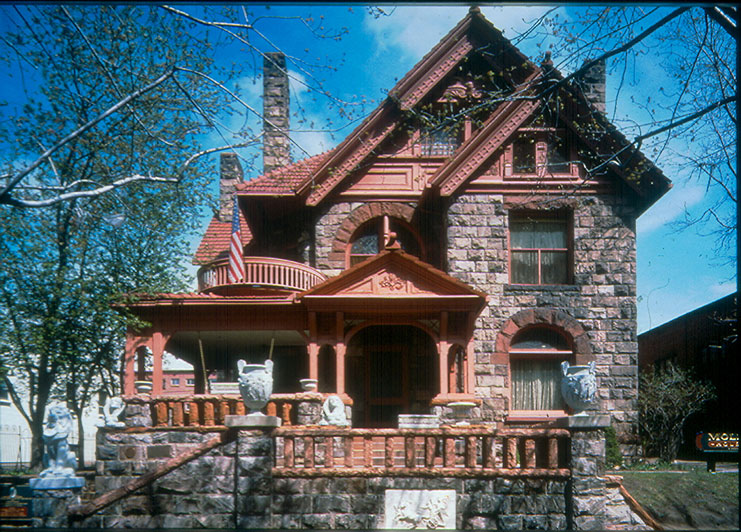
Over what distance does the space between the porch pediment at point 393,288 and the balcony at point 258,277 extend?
1.57 m

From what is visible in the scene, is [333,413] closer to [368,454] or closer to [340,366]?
→ [368,454]

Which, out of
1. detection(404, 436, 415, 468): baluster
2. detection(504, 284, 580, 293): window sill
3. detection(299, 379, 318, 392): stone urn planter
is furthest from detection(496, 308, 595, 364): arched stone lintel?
detection(404, 436, 415, 468): baluster

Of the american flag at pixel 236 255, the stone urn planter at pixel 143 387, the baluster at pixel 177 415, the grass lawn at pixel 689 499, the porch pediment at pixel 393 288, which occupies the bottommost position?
the grass lawn at pixel 689 499

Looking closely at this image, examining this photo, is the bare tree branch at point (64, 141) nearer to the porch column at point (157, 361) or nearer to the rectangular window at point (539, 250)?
the porch column at point (157, 361)

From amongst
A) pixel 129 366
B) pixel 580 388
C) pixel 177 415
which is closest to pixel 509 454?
pixel 580 388

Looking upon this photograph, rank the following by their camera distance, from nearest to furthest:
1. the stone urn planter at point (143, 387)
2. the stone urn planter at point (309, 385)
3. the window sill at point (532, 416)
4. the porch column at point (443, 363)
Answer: the stone urn planter at point (309, 385)
the porch column at point (443, 363)
the stone urn planter at point (143, 387)
the window sill at point (532, 416)

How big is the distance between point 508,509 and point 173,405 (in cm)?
742

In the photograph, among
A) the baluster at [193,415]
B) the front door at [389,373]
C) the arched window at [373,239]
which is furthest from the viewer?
the arched window at [373,239]

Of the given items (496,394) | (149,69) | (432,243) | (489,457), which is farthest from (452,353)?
(149,69)

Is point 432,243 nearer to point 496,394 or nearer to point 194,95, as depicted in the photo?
point 496,394

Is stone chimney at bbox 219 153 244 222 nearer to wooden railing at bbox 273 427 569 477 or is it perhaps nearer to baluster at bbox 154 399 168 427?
baluster at bbox 154 399 168 427

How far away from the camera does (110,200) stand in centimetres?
1445

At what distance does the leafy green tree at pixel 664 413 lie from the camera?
1905 cm

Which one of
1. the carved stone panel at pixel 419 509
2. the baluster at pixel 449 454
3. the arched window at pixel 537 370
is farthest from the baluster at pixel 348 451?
the arched window at pixel 537 370
